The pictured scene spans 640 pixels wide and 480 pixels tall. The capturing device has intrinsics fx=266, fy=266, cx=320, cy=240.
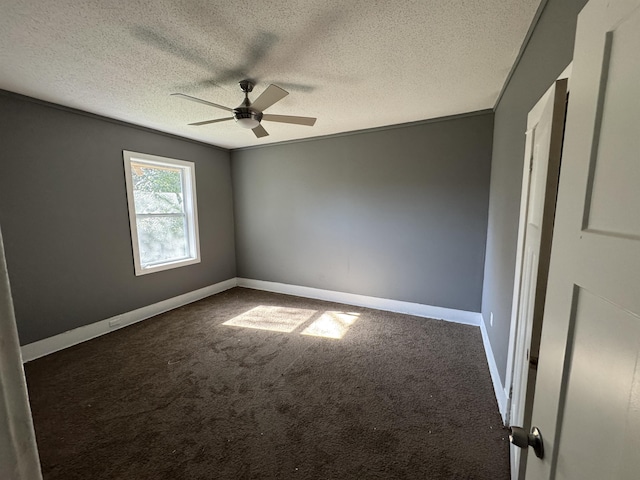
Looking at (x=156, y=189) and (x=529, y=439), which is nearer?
(x=529, y=439)

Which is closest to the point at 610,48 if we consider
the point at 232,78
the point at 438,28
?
the point at 438,28

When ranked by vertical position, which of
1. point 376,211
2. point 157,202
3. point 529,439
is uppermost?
point 157,202

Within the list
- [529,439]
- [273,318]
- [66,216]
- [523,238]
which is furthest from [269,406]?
[66,216]

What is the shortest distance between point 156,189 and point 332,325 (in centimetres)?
295

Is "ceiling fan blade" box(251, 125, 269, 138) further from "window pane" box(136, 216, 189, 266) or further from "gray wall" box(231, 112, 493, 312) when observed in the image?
"window pane" box(136, 216, 189, 266)

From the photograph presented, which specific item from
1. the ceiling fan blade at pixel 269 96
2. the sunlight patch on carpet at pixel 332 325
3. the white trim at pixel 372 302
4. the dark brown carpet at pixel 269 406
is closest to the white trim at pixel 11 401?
the dark brown carpet at pixel 269 406

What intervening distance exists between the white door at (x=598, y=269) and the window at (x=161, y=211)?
3.87m

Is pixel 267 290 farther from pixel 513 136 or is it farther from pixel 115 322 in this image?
pixel 513 136

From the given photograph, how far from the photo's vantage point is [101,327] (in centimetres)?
301

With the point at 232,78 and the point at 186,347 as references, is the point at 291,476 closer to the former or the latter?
the point at 186,347

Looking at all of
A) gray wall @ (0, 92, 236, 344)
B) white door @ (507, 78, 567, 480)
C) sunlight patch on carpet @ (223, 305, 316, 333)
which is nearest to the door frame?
white door @ (507, 78, 567, 480)

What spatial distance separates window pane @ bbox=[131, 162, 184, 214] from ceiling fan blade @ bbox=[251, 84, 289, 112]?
2.21 meters

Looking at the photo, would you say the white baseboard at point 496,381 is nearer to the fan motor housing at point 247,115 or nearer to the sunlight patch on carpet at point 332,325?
the sunlight patch on carpet at point 332,325

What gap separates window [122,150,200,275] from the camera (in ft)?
10.9
